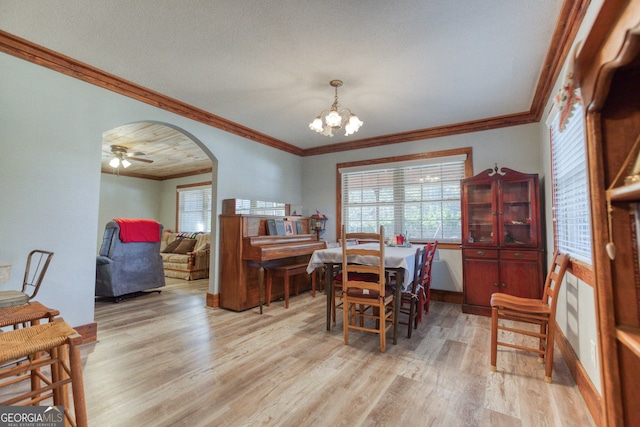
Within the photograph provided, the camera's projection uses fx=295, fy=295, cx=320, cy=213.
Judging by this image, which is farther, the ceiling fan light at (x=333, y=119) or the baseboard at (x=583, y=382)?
the ceiling fan light at (x=333, y=119)

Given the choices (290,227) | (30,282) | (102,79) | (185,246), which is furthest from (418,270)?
(185,246)

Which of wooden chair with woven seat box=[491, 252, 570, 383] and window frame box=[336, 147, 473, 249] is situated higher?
window frame box=[336, 147, 473, 249]

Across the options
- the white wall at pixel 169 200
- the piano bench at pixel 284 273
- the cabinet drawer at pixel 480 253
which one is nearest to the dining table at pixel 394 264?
the piano bench at pixel 284 273

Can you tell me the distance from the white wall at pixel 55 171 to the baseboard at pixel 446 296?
4.25 metres

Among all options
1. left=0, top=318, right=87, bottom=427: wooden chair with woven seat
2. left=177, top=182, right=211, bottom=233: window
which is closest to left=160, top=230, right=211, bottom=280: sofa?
left=177, top=182, right=211, bottom=233: window

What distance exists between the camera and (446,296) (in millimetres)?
4332

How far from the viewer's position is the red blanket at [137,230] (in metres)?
4.43

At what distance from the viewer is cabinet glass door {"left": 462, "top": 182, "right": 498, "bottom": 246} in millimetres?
3803

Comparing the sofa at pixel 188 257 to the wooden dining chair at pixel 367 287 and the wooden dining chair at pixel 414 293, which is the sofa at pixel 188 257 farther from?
the wooden dining chair at pixel 414 293

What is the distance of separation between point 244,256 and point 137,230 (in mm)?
2019

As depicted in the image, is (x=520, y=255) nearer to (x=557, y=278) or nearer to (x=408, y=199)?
(x=557, y=278)

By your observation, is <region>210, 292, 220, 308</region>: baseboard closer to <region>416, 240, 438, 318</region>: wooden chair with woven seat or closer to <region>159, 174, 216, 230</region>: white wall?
<region>416, 240, 438, 318</region>: wooden chair with woven seat

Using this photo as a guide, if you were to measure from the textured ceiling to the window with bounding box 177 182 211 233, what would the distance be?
14.0 feet

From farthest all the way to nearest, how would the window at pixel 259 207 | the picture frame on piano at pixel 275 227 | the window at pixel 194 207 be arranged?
1. the window at pixel 194 207
2. the picture frame on piano at pixel 275 227
3. the window at pixel 259 207
